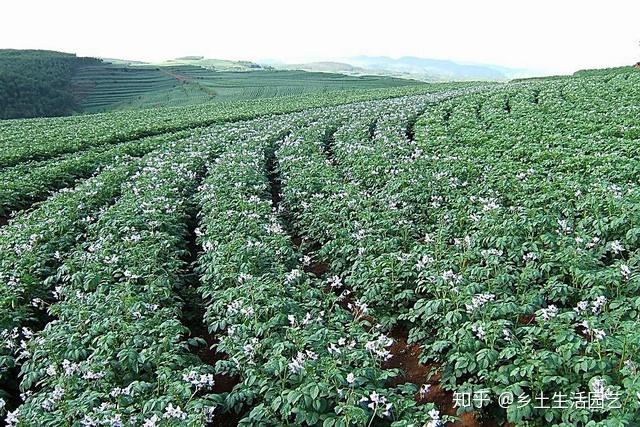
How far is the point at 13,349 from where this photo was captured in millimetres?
6383

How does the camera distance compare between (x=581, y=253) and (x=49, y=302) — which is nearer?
(x=581, y=253)

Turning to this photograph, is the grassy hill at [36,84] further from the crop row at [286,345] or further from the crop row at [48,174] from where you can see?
the crop row at [286,345]

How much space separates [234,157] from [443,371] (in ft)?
37.8

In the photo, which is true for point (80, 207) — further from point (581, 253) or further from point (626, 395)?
point (626, 395)

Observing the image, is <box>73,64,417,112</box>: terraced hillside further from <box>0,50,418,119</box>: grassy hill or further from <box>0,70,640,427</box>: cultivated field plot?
<box>0,70,640,427</box>: cultivated field plot

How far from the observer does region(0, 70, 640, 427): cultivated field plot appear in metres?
4.64

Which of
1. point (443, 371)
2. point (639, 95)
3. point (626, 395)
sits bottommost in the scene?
point (443, 371)

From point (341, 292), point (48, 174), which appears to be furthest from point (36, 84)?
point (341, 292)

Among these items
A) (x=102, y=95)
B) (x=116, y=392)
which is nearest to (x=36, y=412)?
(x=116, y=392)

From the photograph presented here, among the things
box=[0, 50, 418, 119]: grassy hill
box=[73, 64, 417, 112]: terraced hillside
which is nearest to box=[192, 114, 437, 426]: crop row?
box=[73, 64, 417, 112]: terraced hillside

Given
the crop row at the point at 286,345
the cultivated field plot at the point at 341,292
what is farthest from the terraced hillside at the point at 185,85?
the crop row at the point at 286,345

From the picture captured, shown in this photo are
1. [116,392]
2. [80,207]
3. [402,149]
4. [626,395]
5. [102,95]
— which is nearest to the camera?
[626,395]

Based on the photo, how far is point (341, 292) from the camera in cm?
845

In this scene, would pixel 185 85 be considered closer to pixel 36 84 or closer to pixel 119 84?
pixel 119 84
